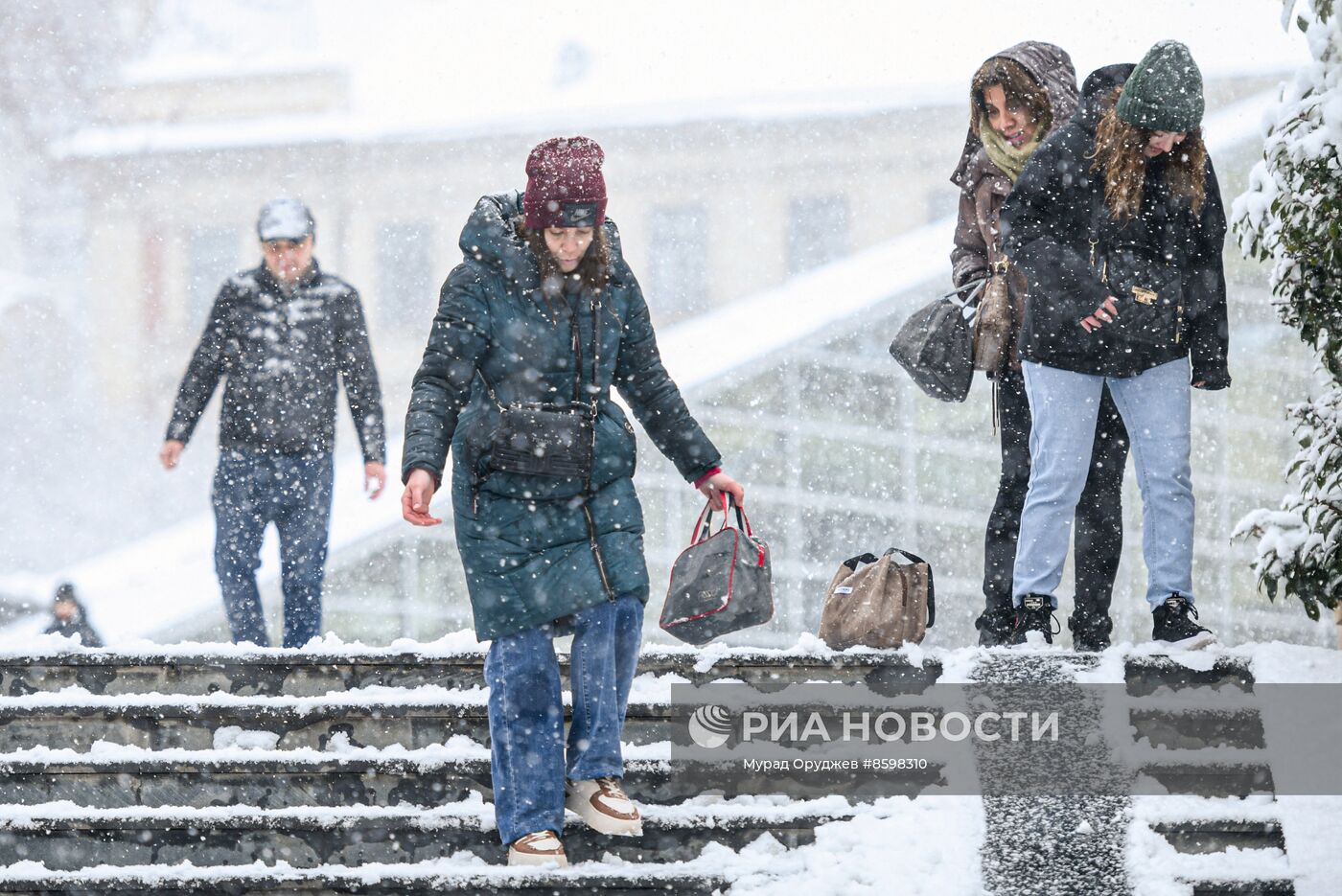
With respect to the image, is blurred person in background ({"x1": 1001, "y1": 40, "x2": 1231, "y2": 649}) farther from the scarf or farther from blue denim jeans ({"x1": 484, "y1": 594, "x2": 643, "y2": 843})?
blue denim jeans ({"x1": 484, "y1": 594, "x2": 643, "y2": 843})

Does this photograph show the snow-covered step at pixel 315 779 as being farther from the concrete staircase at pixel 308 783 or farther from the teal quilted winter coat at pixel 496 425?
the teal quilted winter coat at pixel 496 425

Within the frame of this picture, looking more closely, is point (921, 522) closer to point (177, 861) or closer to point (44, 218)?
point (177, 861)

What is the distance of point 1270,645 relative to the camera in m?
Answer: 4.85

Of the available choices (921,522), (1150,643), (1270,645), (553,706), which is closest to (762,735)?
(553,706)

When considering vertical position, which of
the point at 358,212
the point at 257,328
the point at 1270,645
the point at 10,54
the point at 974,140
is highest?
the point at 10,54

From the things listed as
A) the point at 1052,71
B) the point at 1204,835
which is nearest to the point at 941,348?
the point at 1052,71

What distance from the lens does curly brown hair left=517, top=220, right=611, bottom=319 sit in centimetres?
437

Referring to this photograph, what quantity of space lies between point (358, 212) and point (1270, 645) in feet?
102

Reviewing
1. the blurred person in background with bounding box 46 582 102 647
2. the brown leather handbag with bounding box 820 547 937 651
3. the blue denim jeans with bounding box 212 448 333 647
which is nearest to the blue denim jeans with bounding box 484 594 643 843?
the brown leather handbag with bounding box 820 547 937 651

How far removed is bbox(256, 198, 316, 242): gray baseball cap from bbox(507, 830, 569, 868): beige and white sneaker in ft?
10.1

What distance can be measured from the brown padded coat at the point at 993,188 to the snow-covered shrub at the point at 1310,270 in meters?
0.76

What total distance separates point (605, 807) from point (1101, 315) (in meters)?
2.15

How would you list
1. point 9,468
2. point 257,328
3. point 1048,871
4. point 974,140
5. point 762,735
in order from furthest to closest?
point 9,468 < point 257,328 < point 974,140 < point 762,735 < point 1048,871

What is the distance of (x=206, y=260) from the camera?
35219 millimetres
